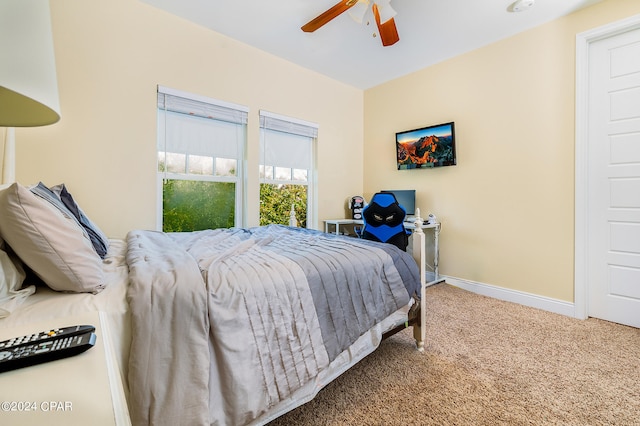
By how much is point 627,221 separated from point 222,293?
3.24 meters

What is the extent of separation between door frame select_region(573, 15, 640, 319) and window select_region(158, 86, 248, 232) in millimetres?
3244

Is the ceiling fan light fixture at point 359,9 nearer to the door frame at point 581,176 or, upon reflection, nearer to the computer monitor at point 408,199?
the door frame at point 581,176

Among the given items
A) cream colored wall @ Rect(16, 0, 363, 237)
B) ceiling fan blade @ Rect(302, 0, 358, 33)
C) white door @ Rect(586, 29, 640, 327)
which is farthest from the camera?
white door @ Rect(586, 29, 640, 327)

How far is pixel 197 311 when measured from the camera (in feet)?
3.16

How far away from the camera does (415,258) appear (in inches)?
76.2

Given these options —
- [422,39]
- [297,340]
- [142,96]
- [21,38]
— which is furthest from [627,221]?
[142,96]

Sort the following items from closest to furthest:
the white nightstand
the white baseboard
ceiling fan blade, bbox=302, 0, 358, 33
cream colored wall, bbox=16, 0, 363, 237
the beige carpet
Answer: the white nightstand
the beige carpet
ceiling fan blade, bbox=302, 0, 358, 33
cream colored wall, bbox=16, 0, 363, 237
the white baseboard

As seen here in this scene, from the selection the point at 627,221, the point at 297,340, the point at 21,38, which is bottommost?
the point at 297,340

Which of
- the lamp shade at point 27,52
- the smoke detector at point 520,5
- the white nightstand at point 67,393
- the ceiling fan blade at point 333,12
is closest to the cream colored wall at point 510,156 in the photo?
the smoke detector at point 520,5

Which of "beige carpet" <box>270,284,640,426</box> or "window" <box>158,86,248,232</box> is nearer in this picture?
"beige carpet" <box>270,284,640,426</box>

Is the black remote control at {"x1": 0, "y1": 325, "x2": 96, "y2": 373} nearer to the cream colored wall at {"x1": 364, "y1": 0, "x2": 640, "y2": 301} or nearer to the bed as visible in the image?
the bed

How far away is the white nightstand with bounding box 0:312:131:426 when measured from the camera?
1.33 feet

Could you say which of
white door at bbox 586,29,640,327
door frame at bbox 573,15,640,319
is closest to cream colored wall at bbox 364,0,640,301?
door frame at bbox 573,15,640,319

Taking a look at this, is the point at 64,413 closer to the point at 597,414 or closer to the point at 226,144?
the point at 597,414
